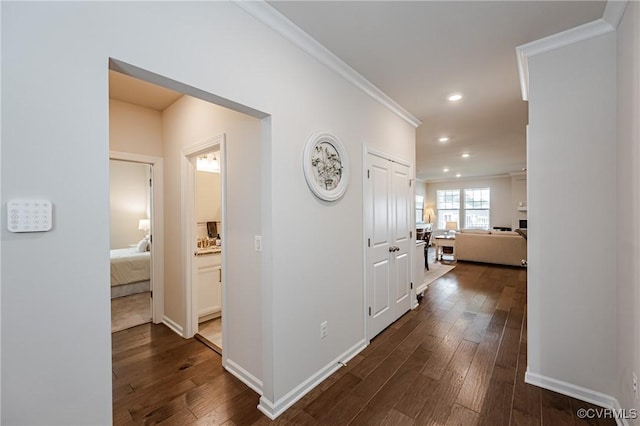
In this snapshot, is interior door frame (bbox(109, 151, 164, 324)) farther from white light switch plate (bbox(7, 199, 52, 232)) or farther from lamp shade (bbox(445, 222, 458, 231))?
lamp shade (bbox(445, 222, 458, 231))

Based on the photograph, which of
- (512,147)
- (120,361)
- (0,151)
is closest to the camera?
(0,151)

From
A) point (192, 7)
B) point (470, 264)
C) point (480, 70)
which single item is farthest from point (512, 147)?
point (192, 7)

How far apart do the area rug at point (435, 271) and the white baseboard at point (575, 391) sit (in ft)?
10.0

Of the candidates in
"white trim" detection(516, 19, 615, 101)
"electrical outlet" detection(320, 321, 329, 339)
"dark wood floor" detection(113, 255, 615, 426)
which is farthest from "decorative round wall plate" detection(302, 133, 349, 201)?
"white trim" detection(516, 19, 615, 101)

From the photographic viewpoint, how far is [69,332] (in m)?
1.05

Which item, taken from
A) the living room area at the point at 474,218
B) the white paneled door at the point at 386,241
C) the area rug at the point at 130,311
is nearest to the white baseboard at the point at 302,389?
the white paneled door at the point at 386,241

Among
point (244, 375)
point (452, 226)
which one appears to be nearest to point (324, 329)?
point (244, 375)

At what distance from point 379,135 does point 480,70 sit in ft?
3.61

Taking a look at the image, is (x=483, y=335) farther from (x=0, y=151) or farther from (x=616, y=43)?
(x=0, y=151)

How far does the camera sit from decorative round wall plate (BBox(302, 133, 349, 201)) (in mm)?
2098

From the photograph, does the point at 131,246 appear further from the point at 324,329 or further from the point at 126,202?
the point at 324,329

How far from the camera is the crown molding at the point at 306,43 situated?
1.70 meters

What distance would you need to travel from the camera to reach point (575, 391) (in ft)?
6.50

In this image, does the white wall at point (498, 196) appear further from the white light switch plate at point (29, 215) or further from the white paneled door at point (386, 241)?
the white light switch plate at point (29, 215)
